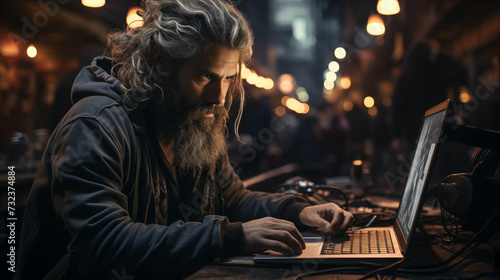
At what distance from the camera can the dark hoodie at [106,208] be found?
133 centimetres

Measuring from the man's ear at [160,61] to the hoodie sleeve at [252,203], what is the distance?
2.13ft

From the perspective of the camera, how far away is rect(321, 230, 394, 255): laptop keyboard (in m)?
1.47

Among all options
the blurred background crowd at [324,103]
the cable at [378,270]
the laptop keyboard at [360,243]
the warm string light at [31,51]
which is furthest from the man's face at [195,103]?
the warm string light at [31,51]

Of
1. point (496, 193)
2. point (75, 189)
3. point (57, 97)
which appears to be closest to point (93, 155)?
point (75, 189)

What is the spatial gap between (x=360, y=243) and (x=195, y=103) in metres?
0.89

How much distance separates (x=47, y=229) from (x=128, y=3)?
8.57 metres

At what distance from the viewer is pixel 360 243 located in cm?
161

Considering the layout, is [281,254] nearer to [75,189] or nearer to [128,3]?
[75,189]

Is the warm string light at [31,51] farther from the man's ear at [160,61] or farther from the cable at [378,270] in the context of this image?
the cable at [378,270]

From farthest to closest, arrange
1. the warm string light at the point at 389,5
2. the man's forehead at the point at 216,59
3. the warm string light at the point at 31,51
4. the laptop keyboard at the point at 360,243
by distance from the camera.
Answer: the warm string light at the point at 31,51 → the warm string light at the point at 389,5 → the man's forehead at the point at 216,59 → the laptop keyboard at the point at 360,243

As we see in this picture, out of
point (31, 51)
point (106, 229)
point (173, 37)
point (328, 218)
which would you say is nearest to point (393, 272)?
point (328, 218)

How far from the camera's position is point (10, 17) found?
7.04 m

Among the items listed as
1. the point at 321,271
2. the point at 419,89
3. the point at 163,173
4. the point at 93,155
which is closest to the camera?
the point at 321,271

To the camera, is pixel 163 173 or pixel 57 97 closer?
pixel 163 173
